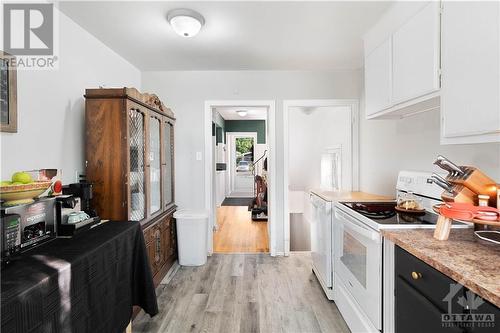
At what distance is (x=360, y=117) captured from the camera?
3.41 m

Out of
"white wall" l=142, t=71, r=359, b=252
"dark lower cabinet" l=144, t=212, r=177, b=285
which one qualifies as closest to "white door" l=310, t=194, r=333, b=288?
"white wall" l=142, t=71, r=359, b=252

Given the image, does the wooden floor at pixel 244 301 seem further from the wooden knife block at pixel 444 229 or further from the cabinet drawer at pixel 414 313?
the wooden knife block at pixel 444 229

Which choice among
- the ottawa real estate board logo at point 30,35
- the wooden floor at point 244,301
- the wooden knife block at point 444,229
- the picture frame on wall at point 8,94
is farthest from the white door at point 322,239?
the ottawa real estate board logo at point 30,35

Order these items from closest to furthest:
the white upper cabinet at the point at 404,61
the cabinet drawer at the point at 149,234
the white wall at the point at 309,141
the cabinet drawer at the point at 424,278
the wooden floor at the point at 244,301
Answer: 1. the cabinet drawer at the point at 424,278
2. the white upper cabinet at the point at 404,61
3. the wooden floor at the point at 244,301
4. the cabinet drawer at the point at 149,234
5. the white wall at the point at 309,141

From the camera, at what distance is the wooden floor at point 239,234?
12.3ft

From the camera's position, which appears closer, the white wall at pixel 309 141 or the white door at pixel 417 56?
the white door at pixel 417 56

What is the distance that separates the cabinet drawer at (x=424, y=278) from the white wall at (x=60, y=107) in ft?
7.43

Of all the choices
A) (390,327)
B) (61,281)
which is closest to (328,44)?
(390,327)

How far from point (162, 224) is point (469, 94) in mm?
2712

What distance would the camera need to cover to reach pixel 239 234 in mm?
4398

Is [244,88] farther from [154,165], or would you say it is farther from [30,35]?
[30,35]

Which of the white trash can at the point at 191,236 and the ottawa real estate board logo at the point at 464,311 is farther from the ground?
the ottawa real estate board logo at the point at 464,311

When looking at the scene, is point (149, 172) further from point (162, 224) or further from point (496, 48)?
point (496, 48)

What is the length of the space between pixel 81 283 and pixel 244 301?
59.0 inches
